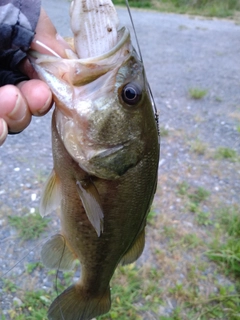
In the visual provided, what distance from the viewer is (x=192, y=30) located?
13.2m

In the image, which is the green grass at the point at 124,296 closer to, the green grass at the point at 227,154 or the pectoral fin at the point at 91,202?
the pectoral fin at the point at 91,202

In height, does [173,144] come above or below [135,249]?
below

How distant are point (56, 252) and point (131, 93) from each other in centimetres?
82

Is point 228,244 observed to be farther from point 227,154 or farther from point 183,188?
point 227,154

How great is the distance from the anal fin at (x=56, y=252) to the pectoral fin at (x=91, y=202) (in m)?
0.37

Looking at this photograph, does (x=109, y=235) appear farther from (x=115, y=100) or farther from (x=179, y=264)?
(x=179, y=264)

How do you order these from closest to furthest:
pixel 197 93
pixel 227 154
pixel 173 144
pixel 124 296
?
pixel 124 296 < pixel 227 154 < pixel 173 144 < pixel 197 93

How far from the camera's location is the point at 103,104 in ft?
4.79

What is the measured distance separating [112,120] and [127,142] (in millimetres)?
101

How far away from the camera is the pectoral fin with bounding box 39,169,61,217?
63.1 inches

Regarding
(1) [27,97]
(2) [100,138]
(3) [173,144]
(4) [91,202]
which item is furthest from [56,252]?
(3) [173,144]

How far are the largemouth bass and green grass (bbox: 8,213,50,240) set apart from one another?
5.49 ft

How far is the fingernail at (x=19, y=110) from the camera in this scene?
1415 millimetres

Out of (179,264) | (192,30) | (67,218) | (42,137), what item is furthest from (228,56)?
(67,218)
